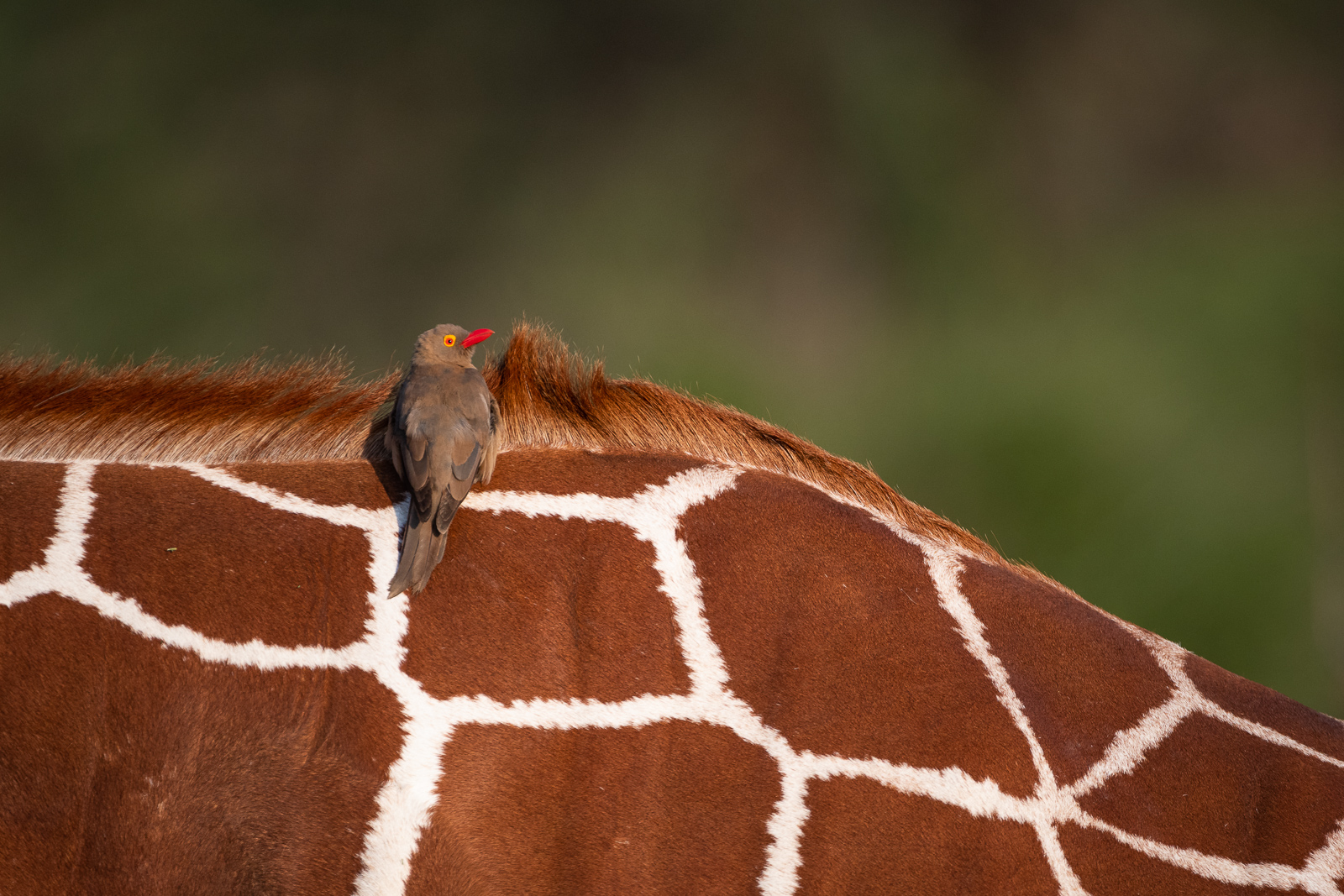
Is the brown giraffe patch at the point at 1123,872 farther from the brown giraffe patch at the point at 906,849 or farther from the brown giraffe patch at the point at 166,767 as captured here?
the brown giraffe patch at the point at 166,767

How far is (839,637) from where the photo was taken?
71 centimetres

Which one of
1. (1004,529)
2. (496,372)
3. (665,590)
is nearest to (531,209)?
(1004,529)

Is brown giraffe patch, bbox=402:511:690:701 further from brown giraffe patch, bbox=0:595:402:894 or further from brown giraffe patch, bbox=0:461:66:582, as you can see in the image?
brown giraffe patch, bbox=0:461:66:582

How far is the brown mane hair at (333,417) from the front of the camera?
75 cm

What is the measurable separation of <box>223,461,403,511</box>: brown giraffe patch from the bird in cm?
2

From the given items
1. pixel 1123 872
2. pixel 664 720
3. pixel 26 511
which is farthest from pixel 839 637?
pixel 26 511

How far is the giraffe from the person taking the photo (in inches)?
24.7

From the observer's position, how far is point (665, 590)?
0.71 meters

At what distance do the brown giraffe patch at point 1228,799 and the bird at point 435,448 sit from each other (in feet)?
1.70

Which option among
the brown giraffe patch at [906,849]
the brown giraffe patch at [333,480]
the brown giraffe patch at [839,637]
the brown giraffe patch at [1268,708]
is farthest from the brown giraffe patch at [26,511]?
the brown giraffe patch at [1268,708]

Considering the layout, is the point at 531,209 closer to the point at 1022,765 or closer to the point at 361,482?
the point at 361,482

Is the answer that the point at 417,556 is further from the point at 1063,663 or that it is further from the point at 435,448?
the point at 1063,663

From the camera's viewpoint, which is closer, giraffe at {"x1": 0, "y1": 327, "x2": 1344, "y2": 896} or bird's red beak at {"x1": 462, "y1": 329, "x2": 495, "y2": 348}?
giraffe at {"x1": 0, "y1": 327, "x2": 1344, "y2": 896}

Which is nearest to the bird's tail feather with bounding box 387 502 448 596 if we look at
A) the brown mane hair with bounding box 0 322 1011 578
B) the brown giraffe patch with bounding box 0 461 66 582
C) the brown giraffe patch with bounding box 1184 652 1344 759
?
the brown mane hair with bounding box 0 322 1011 578
